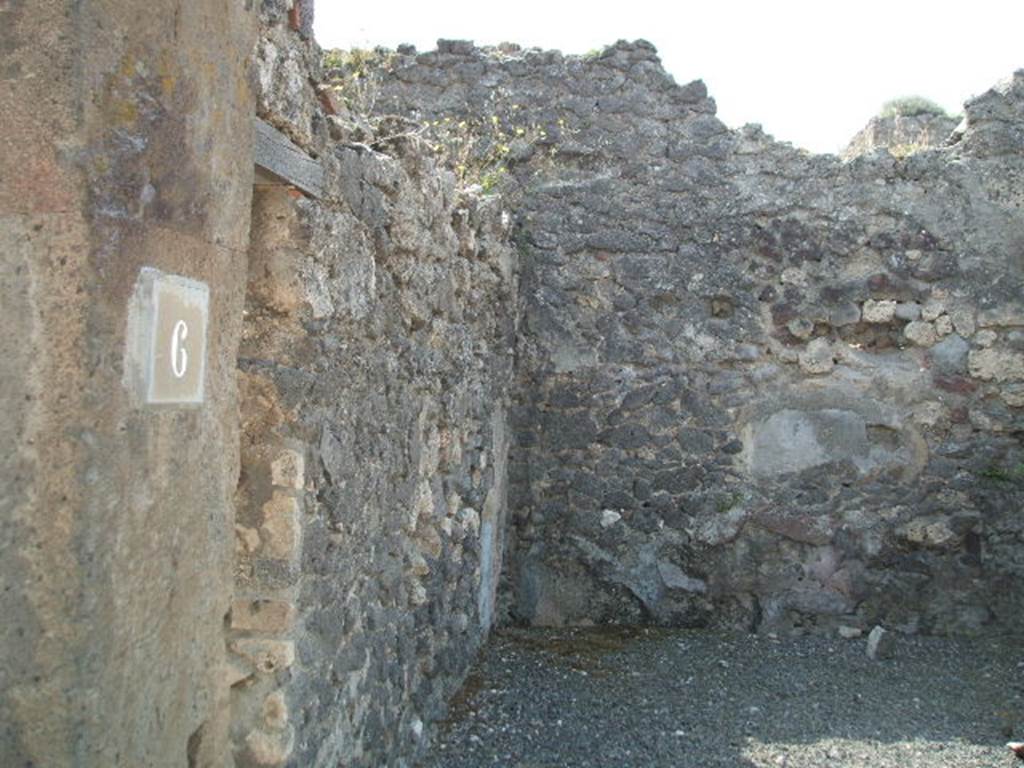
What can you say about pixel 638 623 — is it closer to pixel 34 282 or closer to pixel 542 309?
pixel 542 309

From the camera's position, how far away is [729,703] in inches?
170

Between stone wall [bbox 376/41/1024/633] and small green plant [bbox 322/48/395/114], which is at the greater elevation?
small green plant [bbox 322/48/395/114]

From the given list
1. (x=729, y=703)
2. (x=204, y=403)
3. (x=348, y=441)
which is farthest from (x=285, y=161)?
(x=729, y=703)

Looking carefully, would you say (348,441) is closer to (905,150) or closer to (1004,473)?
(1004,473)

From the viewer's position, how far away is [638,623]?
5.47 metres

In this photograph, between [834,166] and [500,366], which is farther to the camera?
[834,166]

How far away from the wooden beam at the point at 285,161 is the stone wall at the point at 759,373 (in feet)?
10.7

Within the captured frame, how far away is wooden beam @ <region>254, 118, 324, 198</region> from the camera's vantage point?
7.13 feet

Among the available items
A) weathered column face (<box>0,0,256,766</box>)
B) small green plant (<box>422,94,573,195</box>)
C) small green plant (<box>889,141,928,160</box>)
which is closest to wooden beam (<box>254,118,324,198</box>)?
weathered column face (<box>0,0,256,766</box>)

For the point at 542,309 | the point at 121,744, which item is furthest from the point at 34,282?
the point at 542,309

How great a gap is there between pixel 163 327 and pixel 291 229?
71 centimetres

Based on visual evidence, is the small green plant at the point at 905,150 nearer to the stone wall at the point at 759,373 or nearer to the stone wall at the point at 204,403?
the stone wall at the point at 759,373

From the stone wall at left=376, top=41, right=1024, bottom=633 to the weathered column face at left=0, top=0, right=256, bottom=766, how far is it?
386 cm

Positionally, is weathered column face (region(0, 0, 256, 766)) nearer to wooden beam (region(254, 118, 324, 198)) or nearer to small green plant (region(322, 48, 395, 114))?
wooden beam (region(254, 118, 324, 198))
